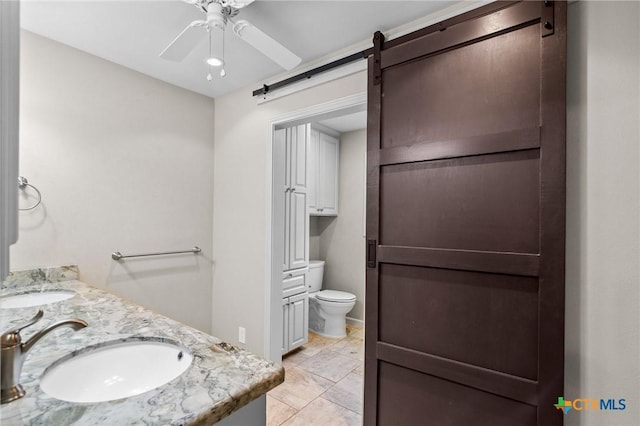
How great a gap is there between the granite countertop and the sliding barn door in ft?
3.01

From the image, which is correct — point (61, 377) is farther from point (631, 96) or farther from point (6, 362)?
point (631, 96)

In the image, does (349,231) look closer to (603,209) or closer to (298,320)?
(298,320)

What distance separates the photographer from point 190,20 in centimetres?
164

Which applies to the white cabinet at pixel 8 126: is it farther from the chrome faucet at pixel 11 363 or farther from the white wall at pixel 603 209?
the white wall at pixel 603 209

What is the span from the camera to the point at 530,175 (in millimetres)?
1203

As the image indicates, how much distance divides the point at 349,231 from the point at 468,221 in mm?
2410

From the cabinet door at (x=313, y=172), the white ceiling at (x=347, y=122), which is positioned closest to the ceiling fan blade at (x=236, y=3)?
the white ceiling at (x=347, y=122)

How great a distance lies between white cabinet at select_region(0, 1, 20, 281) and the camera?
0.37 metres

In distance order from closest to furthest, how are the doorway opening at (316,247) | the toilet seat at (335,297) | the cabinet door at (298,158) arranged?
the doorway opening at (316,247)
the cabinet door at (298,158)
the toilet seat at (335,297)

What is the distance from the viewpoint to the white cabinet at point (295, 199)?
8.73 ft

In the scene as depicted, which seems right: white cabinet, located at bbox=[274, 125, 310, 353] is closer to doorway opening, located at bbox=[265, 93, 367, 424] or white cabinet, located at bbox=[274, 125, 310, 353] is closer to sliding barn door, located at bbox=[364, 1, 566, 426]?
doorway opening, located at bbox=[265, 93, 367, 424]

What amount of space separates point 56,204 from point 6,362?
1635mm

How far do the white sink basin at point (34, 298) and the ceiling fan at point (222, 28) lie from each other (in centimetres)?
139

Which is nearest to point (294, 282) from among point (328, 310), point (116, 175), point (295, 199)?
point (328, 310)
